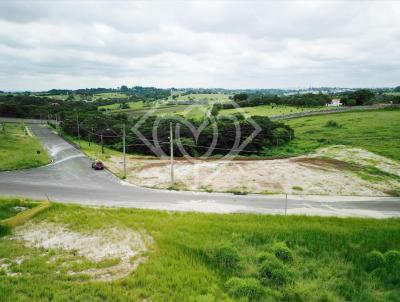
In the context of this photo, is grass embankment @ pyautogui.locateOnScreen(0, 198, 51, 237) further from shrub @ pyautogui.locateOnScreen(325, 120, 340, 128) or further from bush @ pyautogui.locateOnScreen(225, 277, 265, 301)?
shrub @ pyautogui.locateOnScreen(325, 120, 340, 128)

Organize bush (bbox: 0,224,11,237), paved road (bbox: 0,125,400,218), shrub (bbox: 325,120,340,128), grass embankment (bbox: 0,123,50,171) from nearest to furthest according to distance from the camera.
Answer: bush (bbox: 0,224,11,237), paved road (bbox: 0,125,400,218), grass embankment (bbox: 0,123,50,171), shrub (bbox: 325,120,340,128)

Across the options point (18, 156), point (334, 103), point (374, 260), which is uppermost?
point (334, 103)

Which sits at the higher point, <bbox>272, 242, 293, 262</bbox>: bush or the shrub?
the shrub

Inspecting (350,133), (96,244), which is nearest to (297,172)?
(96,244)

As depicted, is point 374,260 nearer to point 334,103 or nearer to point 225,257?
point 225,257

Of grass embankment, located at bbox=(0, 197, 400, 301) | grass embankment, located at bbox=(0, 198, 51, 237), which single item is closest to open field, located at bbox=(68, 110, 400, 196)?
grass embankment, located at bbox=(0, 197, 400, 301)

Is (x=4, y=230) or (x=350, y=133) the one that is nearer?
(x=4, y=230)

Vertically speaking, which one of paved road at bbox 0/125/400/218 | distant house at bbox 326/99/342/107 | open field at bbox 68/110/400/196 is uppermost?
distant house at bbox 326/99/342/107

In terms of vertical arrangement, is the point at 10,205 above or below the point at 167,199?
above
